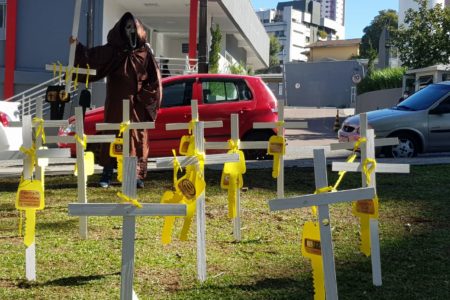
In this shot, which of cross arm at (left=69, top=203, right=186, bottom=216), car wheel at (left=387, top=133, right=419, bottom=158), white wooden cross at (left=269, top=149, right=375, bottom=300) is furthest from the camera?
car wheel at (left=387, top=133, right=419, bottom=158)

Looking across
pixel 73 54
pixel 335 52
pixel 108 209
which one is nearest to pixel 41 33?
pixel 73 54

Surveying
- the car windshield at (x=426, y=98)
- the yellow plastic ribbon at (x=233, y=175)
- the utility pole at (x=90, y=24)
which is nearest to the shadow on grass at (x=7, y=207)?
the yellow plastic ribbon at (x=233, y=175)

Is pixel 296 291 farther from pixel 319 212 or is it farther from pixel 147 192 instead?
pixel 147 192

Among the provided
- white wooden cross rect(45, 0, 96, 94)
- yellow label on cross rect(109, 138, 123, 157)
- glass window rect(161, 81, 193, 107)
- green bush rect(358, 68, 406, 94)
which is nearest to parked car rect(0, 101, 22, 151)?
glass window rect(161, 81, 193, 107)

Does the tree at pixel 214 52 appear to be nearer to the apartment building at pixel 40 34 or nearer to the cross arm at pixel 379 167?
the apartment building at pixel 40 34

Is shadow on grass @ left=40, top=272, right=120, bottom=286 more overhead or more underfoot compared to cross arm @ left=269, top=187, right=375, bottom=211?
more underfoot

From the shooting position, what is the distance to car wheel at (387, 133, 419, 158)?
464 inches

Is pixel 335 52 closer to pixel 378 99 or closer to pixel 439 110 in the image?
pixel 378 99

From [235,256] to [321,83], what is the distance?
52511 mm

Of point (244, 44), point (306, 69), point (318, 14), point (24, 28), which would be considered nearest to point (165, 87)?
point (24, 28)

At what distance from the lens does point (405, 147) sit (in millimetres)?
11844

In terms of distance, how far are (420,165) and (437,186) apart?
200cm

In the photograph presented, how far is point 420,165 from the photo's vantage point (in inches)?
392

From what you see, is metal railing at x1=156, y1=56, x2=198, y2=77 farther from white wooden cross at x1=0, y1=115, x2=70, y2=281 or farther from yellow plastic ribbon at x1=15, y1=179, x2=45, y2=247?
yellow plastic ribbon at x1=15, y1=179, x2=45, y2=247
